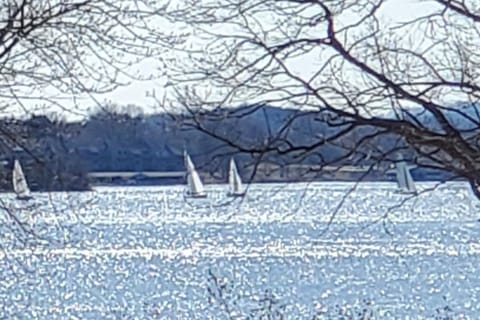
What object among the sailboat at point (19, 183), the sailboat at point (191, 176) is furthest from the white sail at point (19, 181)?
the sailboat at point (191, 176)

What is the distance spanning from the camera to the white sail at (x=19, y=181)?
6.53 meters

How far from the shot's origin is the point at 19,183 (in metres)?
6.70

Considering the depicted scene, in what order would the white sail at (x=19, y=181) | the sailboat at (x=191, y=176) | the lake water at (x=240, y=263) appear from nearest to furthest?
the sailboat at (x=191, y=176) < the white sail at (x=19, y=181) < the lake water at (x=240, y=263)

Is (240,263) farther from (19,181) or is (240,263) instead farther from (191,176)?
(19,181)

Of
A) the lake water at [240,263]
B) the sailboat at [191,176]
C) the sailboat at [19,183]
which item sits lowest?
the lake water at [240,263]

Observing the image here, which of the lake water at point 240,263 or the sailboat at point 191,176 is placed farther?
the lake water at point 240,263

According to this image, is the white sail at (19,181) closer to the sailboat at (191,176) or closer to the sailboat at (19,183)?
Result: the sailboat at (19,183)

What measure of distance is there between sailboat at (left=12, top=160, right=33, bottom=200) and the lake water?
0.19 ft

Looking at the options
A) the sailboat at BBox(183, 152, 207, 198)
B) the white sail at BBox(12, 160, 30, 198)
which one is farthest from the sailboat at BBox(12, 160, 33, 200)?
the sailboat at BBox(183, 152, 207, 198)

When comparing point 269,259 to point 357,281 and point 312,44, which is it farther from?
point 312,44

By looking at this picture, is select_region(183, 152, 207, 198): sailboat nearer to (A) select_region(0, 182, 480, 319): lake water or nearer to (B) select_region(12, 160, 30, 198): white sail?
(A) select_region(0, 182, 480, 319): lake water

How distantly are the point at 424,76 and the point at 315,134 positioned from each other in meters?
0.51

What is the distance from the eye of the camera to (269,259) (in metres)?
37.0

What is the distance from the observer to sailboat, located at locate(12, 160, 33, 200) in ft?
21.5
